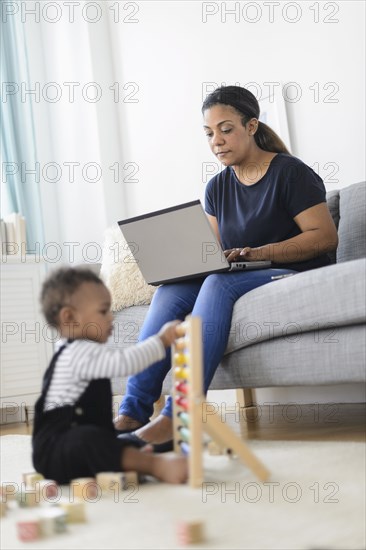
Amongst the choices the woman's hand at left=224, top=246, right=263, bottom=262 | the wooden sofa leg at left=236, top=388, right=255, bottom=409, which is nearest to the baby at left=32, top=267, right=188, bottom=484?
the woman's hand at left=224, top=246, right=263, bottom=262

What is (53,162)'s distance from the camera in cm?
428

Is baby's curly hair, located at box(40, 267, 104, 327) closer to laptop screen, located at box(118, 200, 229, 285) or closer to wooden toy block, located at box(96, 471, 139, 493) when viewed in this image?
wooden toy block, located at box(96, 471, 139, 493)

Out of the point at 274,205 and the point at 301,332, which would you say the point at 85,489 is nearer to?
the point at 301,332

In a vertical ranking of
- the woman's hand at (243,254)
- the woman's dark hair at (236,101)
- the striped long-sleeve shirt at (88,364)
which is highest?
the woman's dark hair at (236,101)

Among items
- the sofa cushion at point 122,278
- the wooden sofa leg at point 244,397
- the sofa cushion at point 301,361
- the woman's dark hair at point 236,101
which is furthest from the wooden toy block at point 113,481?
the wooden sofa leg at point 244,397

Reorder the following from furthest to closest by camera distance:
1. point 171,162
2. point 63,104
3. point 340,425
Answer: point 63,104 < point 171,162 < point 340,425

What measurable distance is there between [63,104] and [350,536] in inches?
141

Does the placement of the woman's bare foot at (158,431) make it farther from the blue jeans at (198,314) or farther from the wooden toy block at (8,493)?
the wooden toy block at (8,493)

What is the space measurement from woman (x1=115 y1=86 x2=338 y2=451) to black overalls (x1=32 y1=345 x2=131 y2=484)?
35cm

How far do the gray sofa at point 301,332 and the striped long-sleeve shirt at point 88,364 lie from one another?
1.76ft

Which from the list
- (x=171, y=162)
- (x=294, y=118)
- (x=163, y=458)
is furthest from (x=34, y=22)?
(x=163, y=458)

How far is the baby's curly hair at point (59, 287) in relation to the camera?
161 cm

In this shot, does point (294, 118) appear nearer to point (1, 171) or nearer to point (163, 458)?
point (1, 171)

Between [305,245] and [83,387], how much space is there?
887 millimetres
